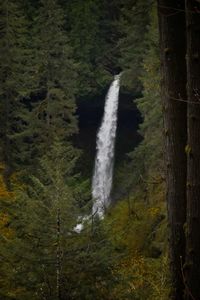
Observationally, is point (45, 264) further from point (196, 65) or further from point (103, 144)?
point (103, 144)

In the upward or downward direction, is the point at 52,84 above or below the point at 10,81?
below

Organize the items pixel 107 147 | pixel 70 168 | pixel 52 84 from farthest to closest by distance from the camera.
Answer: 1. pixel 107 147
2. pixel 52 84
3. pixel 70 168

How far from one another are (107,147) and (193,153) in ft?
102

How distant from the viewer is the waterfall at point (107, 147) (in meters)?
33.6

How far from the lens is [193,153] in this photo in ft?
14.4

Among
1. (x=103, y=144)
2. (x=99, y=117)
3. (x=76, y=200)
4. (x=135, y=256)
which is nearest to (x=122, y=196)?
(x=103, y=144)

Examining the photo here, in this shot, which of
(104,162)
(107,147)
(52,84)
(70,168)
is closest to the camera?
(70,168)

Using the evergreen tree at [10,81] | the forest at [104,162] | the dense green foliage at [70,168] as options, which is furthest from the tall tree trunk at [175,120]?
the evergreen tree at [10,81]

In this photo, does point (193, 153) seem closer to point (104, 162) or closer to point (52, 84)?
point (52, 84)

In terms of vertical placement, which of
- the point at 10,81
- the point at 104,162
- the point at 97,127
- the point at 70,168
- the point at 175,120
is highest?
the point at 10,81

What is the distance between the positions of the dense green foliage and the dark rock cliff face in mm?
1347

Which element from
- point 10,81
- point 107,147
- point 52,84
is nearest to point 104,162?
point 107,147

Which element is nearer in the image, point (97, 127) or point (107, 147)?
point (107, 147)

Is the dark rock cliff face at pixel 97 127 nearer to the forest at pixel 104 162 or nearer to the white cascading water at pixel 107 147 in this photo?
the forest at pixel 104 162
